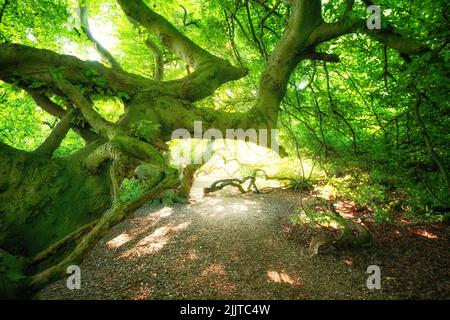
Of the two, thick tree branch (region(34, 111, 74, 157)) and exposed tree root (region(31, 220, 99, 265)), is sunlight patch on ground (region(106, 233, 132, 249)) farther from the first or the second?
exposed tree root (region(31, 220, 99, 265))

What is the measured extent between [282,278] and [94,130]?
457cm

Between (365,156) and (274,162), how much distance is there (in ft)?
31.8

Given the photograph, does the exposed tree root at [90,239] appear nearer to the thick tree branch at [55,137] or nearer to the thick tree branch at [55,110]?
the thick tree branch at [55,137]

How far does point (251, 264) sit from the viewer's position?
223 inches

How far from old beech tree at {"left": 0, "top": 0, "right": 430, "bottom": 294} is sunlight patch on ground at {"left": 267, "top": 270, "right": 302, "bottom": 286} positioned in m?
3.17

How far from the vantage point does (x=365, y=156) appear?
217 inches

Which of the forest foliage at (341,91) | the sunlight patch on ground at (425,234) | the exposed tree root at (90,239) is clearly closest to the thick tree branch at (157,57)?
the forest foliage at (341,91)

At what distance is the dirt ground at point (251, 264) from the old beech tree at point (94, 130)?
795mm

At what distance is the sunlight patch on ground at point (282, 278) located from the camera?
16.2 feet

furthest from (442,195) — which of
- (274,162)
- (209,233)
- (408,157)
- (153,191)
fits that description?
(274,162)

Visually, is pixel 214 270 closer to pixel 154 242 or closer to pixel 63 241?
pixel 154 242

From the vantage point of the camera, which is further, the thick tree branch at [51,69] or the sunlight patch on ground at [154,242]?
the sunlight patch on ground at [154,242]
